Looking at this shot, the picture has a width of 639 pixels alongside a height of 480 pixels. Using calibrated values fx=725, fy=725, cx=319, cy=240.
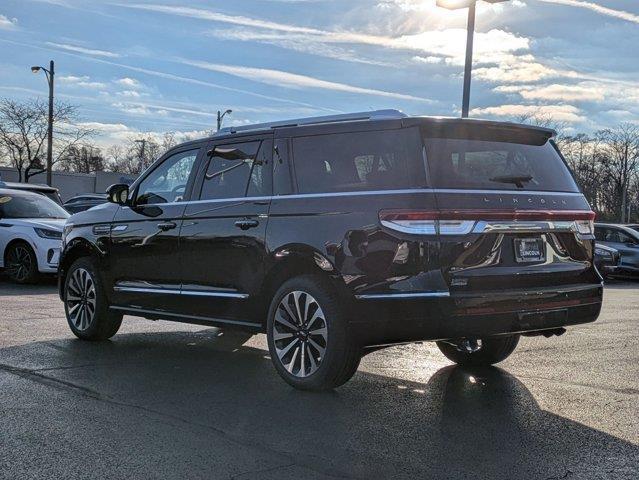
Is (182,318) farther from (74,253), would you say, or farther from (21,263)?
(21,263)

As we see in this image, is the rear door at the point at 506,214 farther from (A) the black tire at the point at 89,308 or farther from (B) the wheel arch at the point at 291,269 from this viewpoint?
(A) the black tire at the point at 89,308

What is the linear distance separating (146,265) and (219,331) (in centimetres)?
177

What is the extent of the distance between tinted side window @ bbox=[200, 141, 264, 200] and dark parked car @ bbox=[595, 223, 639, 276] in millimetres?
16587

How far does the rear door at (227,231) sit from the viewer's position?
5.67 metres

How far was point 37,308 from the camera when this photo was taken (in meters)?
9.82

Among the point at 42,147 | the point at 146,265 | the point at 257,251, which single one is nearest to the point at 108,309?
the point at 146,265

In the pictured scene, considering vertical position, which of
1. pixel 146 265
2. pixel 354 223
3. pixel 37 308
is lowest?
pixel 37 308

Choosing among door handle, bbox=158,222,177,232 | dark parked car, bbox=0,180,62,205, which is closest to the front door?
door handle, bbox=158,222,177,232

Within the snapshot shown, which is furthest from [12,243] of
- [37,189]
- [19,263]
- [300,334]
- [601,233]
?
[601,233]

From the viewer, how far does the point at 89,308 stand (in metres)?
7.44

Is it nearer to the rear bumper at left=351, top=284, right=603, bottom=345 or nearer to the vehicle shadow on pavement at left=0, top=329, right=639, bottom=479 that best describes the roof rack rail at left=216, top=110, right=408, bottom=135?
the rear bumper at left=351, top=284, right=603, bottom=345

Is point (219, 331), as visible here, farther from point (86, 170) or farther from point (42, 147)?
point (86, 170)

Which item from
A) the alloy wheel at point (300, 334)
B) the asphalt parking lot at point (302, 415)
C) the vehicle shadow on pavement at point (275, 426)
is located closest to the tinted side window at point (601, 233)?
the asphalt parking lot at point (302, 415)

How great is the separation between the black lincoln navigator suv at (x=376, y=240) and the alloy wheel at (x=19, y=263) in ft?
25.2
